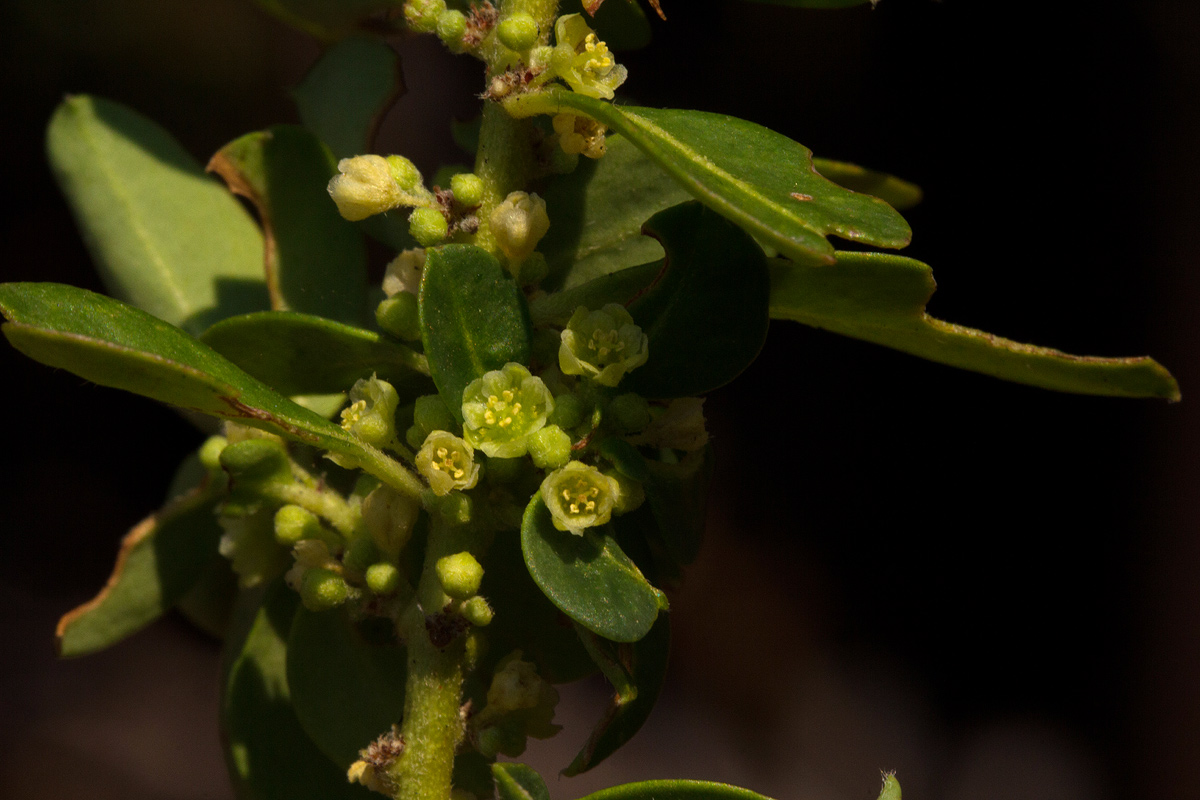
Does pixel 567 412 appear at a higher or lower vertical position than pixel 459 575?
higher

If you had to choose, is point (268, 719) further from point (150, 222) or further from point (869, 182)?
point (869, 182)

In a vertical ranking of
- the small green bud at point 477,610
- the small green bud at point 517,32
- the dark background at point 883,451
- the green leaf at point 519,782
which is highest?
the small green bud at point 517,32

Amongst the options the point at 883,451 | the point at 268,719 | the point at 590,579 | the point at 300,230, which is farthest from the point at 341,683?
the point at 883,451

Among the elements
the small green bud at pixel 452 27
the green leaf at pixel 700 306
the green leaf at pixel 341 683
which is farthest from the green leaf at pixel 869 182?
the green leaf at pixel 341 683

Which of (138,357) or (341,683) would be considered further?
(341,683)

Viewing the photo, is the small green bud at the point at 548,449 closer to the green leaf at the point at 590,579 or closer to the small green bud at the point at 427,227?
the green leaf at the point at 590,579

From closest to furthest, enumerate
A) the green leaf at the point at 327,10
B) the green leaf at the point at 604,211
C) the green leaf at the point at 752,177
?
the green leaf at the point at 752,177, the green leaf at the point at 604,211, the green leaf at the point at 327,10

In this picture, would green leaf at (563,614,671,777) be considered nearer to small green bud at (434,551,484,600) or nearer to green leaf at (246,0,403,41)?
small green bud at (434,551,484,600)

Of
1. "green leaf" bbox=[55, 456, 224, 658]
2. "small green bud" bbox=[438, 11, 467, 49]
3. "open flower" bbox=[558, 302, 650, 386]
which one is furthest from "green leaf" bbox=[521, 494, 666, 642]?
"green leaf" bbox=[55, 456, 224, 658]
